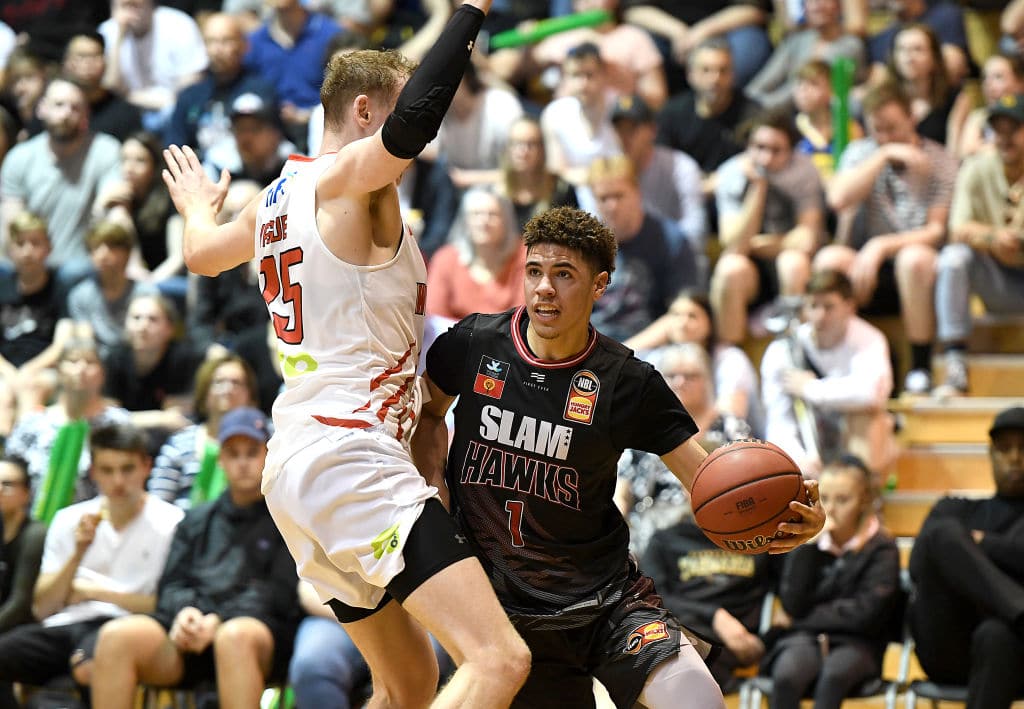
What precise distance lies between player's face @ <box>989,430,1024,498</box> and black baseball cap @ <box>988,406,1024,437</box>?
3 centimetres

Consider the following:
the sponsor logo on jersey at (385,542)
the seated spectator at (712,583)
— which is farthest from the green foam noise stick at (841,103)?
the sponsor logo on jersey at (385,542)

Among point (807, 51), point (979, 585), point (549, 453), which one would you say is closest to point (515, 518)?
point (549, 453)

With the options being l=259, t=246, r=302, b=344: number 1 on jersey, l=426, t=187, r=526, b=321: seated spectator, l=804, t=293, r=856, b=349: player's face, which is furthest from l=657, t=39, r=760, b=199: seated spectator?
l=259, t=246, r=302, b=344: number 1 on jersey

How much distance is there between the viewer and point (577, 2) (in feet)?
37.8

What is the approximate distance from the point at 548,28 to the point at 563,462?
23.2ft

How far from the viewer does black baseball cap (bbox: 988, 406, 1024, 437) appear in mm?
6980

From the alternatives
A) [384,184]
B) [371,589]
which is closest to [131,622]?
[371,589]

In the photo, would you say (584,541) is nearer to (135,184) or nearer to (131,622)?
(131,622)

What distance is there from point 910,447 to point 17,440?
5.14 metres

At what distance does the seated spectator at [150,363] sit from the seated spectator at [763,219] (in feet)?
10.8

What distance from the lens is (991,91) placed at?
9.71m

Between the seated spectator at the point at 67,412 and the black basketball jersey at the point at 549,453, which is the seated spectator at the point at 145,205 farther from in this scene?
the black basketball jersey at the point at 549,453

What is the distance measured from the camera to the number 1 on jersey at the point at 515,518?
496 centimetres

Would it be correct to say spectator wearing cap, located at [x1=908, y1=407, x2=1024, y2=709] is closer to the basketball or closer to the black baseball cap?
the black baseball cap
